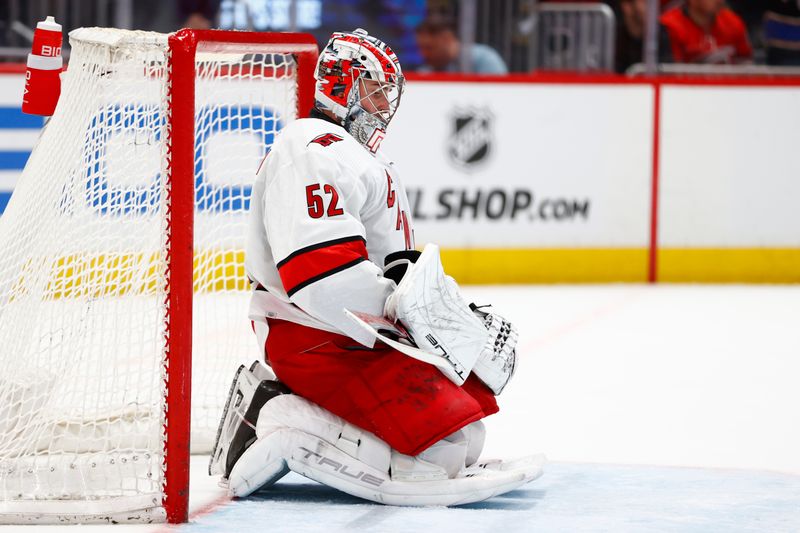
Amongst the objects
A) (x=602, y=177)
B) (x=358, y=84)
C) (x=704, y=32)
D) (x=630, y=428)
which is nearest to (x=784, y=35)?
(x=704, y=32)

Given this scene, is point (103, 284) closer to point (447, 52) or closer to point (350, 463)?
point (350, 463)

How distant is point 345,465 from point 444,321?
354mm

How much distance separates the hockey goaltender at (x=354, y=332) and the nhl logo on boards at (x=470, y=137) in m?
3.61

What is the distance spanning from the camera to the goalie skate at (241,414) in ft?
9.34

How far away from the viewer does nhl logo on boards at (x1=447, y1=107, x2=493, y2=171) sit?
6.48 metres

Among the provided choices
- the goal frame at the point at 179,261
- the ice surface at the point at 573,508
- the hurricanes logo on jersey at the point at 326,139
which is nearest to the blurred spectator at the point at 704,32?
the ice surface at the point at 573,508

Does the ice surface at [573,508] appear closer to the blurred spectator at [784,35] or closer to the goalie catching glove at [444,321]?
the goalie catching glove at [444,321]

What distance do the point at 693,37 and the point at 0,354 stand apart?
515 centimetres

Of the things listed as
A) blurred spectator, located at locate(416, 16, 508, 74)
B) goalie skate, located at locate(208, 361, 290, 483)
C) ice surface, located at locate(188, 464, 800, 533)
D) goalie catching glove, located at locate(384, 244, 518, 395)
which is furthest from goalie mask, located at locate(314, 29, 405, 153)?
blurred spectator, located at locate(416, 16, 508, 74)

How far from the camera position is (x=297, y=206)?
2609 millimetres

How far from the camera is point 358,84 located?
282 cm

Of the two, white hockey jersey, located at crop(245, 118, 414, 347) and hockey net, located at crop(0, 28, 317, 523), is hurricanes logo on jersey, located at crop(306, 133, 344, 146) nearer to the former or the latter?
white hockey jersey, located at crop(245, 118, 414, 347)

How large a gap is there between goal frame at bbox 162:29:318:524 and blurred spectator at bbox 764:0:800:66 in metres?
5.28

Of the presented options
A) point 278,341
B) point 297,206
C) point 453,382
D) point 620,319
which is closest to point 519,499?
point 453,382
